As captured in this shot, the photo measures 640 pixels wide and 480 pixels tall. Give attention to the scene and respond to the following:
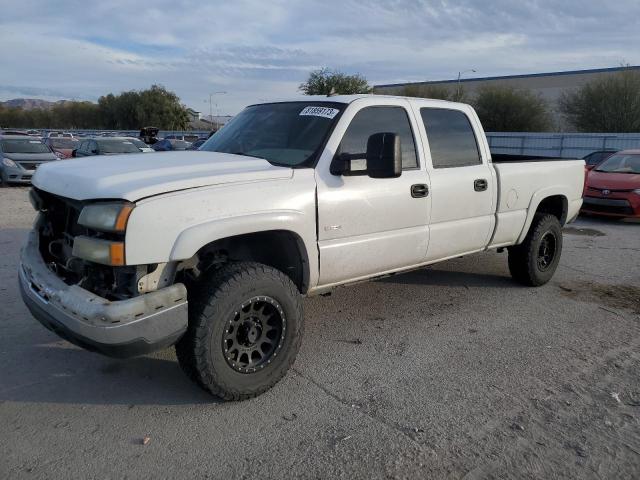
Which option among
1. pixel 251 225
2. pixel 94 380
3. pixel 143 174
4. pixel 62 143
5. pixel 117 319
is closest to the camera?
pixel 117 319

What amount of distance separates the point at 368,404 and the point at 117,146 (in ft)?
49.0

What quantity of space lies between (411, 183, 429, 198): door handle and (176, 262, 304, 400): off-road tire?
4.70 feet

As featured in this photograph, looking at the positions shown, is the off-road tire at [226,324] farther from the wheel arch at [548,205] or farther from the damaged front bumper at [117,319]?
the wheel arch at [548,205]

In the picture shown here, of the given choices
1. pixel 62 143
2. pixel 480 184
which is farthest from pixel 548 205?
pixel 62 143

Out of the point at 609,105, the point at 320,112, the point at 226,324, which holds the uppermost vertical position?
the point at 609,105

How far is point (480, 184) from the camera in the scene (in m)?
5.14

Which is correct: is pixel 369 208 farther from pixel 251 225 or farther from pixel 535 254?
pixel 535 254

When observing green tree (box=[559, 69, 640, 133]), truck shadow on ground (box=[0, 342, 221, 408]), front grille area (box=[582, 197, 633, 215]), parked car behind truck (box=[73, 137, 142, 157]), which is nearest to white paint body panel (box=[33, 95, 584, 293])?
truck shadow on ground (box=[0, 342, 221, 408])

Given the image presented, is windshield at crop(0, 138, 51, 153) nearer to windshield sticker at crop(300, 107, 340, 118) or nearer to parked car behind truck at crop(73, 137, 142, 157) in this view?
parked car behind truck at crop(73, 137, 142, 157)

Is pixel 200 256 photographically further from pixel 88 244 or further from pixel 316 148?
pixel 316 148

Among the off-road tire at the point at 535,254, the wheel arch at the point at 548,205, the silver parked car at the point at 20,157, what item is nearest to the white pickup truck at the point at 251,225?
the wheel arch at the point at 548,205

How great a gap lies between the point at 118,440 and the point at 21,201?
11290 mm

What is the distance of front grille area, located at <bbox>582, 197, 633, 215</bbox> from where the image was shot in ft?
36.0

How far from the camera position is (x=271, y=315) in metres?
3.63
